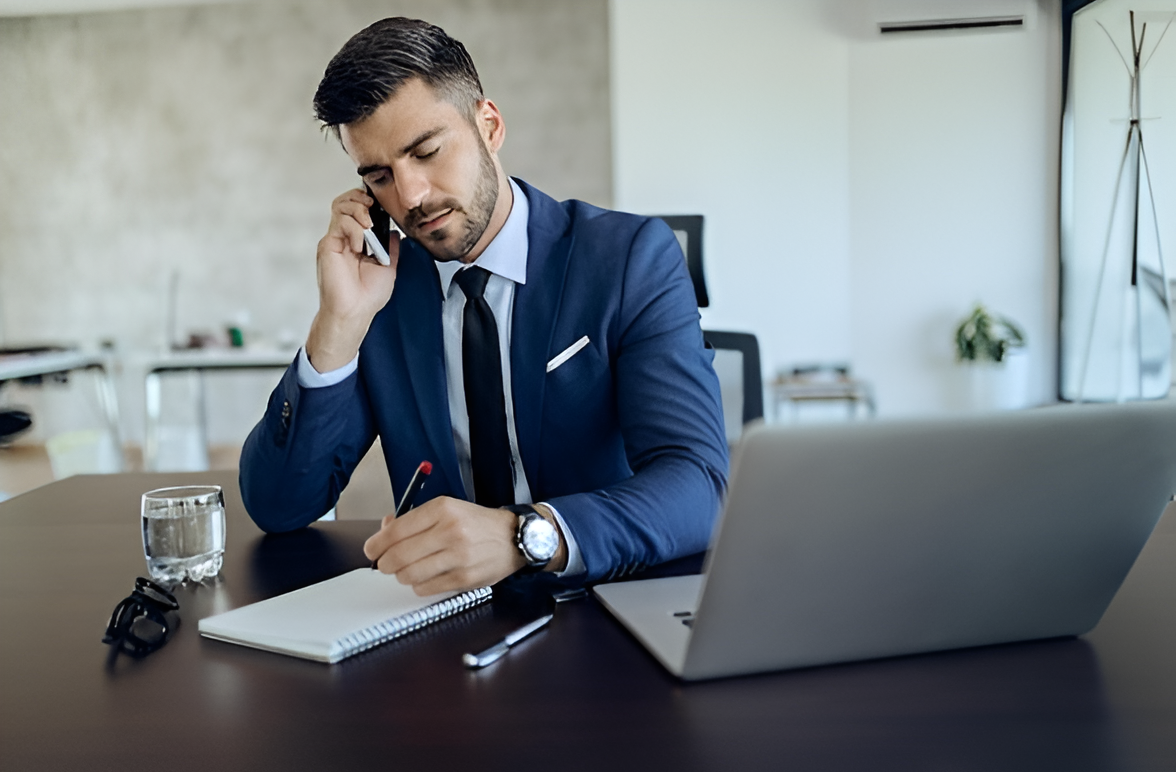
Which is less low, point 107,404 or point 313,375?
point 313,375

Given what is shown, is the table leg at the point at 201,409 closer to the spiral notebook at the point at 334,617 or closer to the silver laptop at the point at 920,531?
the spiral notebook at the point at 334,617

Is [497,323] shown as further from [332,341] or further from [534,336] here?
A: [332,341]

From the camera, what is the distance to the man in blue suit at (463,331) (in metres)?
1.27

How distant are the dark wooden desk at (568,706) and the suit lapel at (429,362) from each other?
51 centimetres

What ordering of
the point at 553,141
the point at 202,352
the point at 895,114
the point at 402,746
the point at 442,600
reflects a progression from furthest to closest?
the point at 553,141 < the point at 895,114 < the point at 202,352 < the point at 442,600 < the point at 402,746

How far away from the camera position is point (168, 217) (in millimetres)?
5938

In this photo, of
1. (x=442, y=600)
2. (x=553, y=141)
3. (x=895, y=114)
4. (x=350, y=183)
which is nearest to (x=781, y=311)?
(x=895, y=114)

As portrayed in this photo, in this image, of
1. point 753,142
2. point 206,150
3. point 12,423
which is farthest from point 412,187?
point 206,150

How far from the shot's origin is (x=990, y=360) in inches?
195

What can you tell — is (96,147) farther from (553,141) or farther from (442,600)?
(442,600)

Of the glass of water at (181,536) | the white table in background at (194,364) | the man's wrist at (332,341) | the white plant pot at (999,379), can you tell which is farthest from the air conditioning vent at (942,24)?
the glass of water at (181,536)

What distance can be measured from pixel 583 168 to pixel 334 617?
5063 mm

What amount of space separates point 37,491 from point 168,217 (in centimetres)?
495

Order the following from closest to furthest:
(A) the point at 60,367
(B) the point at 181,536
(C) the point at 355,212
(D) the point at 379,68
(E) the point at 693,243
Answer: (B) the point at 181,536 < (D) the point at 379,68 < (C) the point at 355,212 < (E) the point at 693,243 < (A) the point at 60,367
